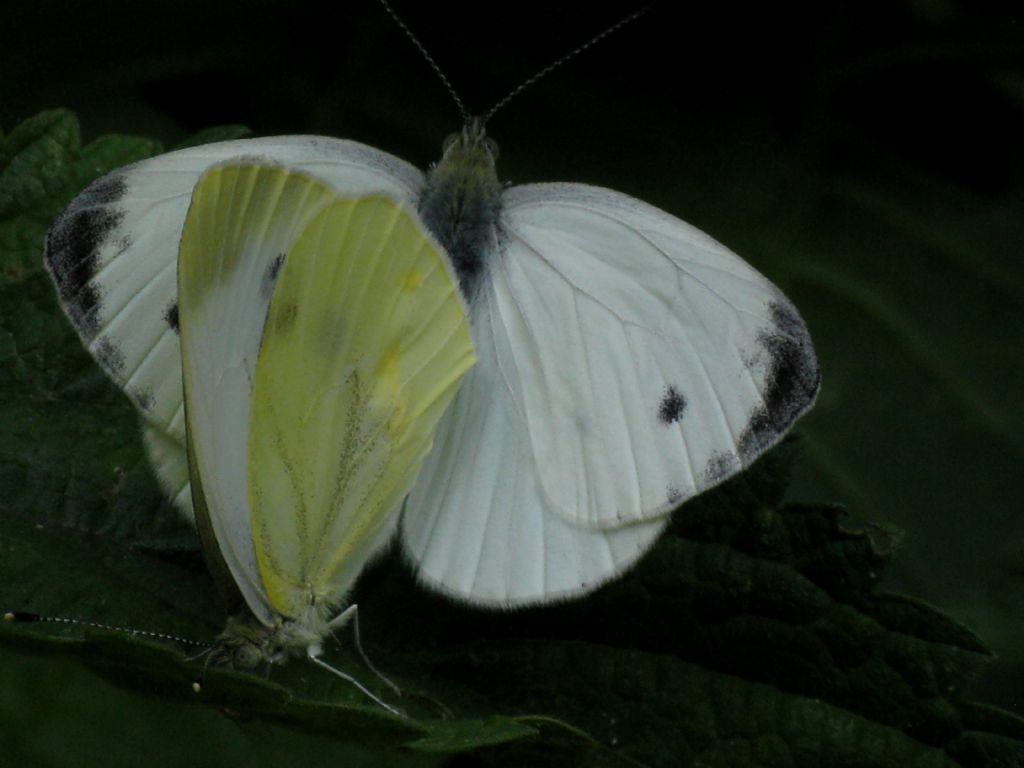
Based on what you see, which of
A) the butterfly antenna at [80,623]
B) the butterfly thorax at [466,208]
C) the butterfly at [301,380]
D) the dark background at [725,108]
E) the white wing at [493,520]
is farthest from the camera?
the dark background at [725,108]

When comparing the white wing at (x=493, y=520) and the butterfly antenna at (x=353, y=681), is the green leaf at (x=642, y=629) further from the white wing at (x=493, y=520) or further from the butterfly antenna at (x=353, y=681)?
the white wing at (x=493, y=520)

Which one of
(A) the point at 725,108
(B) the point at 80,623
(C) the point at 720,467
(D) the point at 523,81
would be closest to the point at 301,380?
(B) the point at 80,623

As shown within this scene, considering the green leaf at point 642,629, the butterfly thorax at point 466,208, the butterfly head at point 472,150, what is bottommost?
the green leaf at point 642,629

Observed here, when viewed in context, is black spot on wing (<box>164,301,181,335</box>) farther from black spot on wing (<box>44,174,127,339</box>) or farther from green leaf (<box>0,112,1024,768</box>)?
green leaf (<box>0,112,1024,768</box>)

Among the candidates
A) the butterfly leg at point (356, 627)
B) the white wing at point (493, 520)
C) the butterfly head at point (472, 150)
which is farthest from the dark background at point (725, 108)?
the butterfly leg at point (356, 627)

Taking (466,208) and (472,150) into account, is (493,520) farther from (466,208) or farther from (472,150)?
(472,150)

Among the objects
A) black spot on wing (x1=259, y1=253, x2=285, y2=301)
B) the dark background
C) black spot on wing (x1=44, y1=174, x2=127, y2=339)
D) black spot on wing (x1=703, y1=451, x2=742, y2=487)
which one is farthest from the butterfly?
the dark background

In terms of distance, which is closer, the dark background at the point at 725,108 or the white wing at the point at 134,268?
the white wing at the point at 134,268

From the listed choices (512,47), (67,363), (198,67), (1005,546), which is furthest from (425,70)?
(1005,546)
